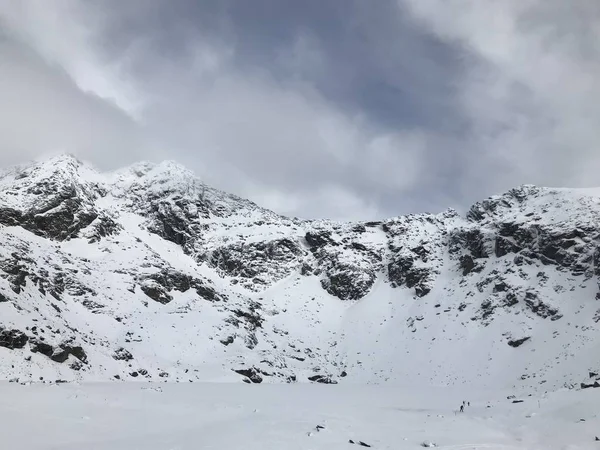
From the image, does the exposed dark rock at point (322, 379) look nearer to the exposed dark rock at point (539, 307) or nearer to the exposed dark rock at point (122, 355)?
the exposed dark rock at point (122, 355)

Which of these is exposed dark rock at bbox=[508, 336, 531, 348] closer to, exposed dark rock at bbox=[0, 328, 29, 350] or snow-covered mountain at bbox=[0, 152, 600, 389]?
snow-covered mountain at bbox=[0, 152, 600, 389]

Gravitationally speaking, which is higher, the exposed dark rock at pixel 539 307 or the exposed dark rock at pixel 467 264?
the exposed dark rock at pixel 467 264

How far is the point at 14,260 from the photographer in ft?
186

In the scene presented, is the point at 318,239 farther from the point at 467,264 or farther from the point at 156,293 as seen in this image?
the point at 156,293

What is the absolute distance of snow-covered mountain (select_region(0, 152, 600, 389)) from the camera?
60.8 metres

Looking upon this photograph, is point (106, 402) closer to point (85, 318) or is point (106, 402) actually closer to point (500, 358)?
point (85, 318)

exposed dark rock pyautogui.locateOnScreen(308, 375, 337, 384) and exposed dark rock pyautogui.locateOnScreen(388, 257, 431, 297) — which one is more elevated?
exposed dark rock pyautogui.locateOnScreen(388, 257, 431, 297)

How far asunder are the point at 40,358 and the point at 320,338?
57.0 metres

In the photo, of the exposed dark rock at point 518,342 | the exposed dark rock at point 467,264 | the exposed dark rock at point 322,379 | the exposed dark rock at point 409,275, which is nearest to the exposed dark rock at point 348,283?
the exposed dark rock at point 409,275

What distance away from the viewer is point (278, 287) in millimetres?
107688


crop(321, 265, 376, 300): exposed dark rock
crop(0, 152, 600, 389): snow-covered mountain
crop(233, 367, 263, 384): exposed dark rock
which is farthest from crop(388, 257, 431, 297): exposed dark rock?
crop(233, 367, 263, 384): exposed dark rock

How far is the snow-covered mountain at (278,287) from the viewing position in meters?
60.8

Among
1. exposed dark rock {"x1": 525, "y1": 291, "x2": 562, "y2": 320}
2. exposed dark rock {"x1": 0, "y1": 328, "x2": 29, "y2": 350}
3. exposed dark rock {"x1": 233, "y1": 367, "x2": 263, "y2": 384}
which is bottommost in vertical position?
exposed dark rock {"x1": 233, "y1": 367, "x2": 263, "y2": 384}

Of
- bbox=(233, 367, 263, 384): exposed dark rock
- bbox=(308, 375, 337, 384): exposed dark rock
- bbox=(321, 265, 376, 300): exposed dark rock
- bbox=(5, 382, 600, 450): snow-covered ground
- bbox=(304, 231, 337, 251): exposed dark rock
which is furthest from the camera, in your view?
bbox=(304, 231, 337, 251): exposed dark rock
